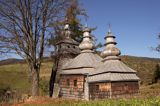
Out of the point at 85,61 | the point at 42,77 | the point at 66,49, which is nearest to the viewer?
the point at 85,61

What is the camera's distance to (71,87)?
38.4 m

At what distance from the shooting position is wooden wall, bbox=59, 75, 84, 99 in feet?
120

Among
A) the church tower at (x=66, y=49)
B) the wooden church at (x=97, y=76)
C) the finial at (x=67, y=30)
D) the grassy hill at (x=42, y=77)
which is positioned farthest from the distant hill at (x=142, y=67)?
the wooden church at (x=97, y=76)

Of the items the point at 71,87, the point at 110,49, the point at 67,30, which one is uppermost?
the point at 67,30

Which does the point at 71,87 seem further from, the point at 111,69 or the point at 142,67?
the point at 142,67

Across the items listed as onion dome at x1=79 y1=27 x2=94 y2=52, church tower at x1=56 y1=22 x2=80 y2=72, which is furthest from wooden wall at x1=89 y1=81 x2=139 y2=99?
church tower at x1=56 y1=22 x2=80 y2=72

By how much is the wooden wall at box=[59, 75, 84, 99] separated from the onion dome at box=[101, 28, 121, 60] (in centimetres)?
432

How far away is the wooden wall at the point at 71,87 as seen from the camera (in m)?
36.7

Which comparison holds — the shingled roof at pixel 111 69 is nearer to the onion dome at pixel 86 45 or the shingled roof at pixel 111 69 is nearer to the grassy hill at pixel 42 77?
the onion dome at pixel 86 45

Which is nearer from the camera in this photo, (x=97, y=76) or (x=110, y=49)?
(x=97, y=76)

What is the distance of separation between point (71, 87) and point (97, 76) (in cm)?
539

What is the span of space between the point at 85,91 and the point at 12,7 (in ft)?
45.3

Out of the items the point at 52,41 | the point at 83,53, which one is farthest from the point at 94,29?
the point at 52,41

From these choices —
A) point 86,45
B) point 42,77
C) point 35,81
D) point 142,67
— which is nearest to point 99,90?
point 35,81
